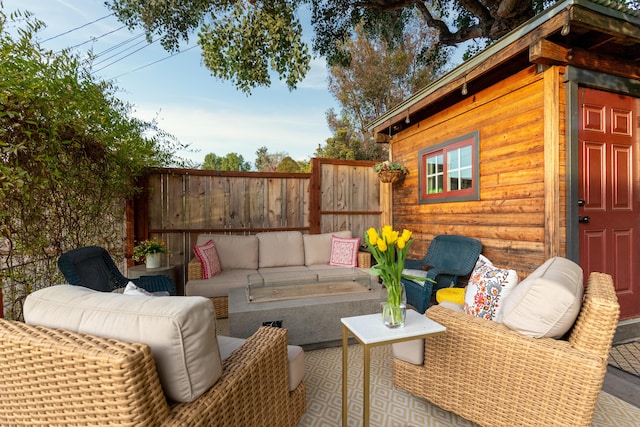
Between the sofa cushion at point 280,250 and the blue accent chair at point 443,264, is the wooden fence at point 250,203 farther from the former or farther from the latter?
the blue accent chair at point 443,264

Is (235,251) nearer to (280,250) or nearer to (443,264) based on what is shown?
(280,250)

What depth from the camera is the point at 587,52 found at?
8.38 ft

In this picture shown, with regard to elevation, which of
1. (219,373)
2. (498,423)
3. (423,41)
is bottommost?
(498,423)

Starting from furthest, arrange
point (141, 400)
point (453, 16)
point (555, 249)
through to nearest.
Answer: point (453, 16) < point (555, 249) < point (141, 400)

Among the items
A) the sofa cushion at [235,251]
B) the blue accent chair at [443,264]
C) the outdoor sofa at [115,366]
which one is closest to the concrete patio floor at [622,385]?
the blue accent chair at [443,264]

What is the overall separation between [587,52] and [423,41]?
8.39 meters

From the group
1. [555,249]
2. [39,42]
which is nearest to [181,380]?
[39,42]

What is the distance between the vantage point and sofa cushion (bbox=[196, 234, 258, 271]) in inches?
151

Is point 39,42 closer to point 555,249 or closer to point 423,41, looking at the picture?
point 555,249

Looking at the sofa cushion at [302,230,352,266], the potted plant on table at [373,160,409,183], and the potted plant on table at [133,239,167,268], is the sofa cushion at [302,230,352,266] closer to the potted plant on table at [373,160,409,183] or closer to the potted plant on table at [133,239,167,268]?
the potted plant on table at [373,160,409,183]

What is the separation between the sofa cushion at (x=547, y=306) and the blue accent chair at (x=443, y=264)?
4.73 feet

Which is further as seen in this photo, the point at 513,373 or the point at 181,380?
the point at 513,373

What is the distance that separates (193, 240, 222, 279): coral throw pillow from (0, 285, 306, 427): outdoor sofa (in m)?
2.33

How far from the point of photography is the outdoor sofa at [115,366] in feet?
2.54
